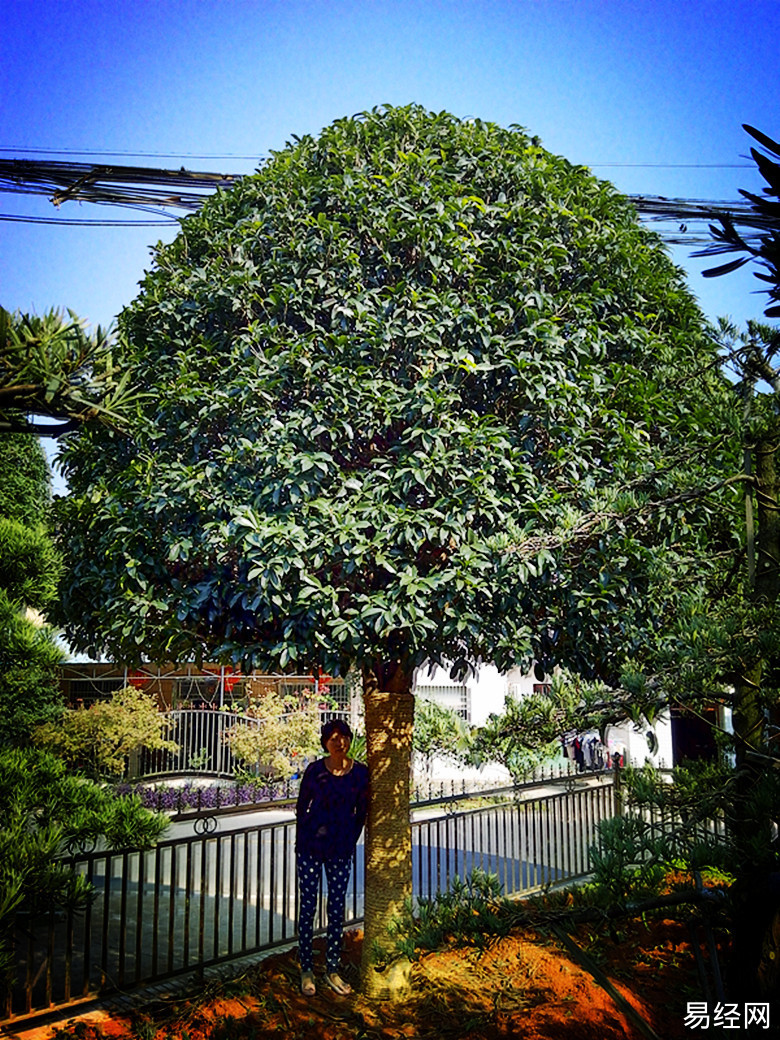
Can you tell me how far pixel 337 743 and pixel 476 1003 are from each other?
2029mm

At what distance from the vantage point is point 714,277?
8.02ft

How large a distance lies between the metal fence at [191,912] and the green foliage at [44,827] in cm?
21

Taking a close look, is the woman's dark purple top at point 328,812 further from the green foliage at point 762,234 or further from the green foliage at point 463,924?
the green foliage at point 762,234

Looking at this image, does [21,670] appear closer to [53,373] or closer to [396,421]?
[53,373]

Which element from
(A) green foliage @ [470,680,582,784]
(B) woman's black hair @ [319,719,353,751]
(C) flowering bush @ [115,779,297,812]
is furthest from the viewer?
(C) flowering bush @ [115,779,297,812]

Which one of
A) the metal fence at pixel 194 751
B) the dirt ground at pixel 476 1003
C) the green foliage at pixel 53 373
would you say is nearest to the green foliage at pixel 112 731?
the metal fence at pixel 194 751

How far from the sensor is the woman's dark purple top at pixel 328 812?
646 centimetres

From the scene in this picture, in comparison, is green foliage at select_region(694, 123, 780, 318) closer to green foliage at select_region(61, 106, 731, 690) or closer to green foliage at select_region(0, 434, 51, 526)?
green foliage at select_region(61, 106, 731, 690)

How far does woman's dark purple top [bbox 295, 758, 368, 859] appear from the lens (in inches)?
255

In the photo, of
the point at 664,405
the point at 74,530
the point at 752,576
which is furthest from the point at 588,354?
the point at 74,530

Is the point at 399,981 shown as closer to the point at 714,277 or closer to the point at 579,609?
the point at 579,609

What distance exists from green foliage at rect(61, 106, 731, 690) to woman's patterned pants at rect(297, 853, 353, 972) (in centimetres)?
182

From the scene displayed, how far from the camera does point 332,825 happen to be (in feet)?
21.2

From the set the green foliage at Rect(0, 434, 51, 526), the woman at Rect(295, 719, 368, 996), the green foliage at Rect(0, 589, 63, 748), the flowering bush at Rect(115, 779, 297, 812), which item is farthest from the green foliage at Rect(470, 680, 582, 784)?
the flowering bush at Rect(115, 779, 297, 812)
